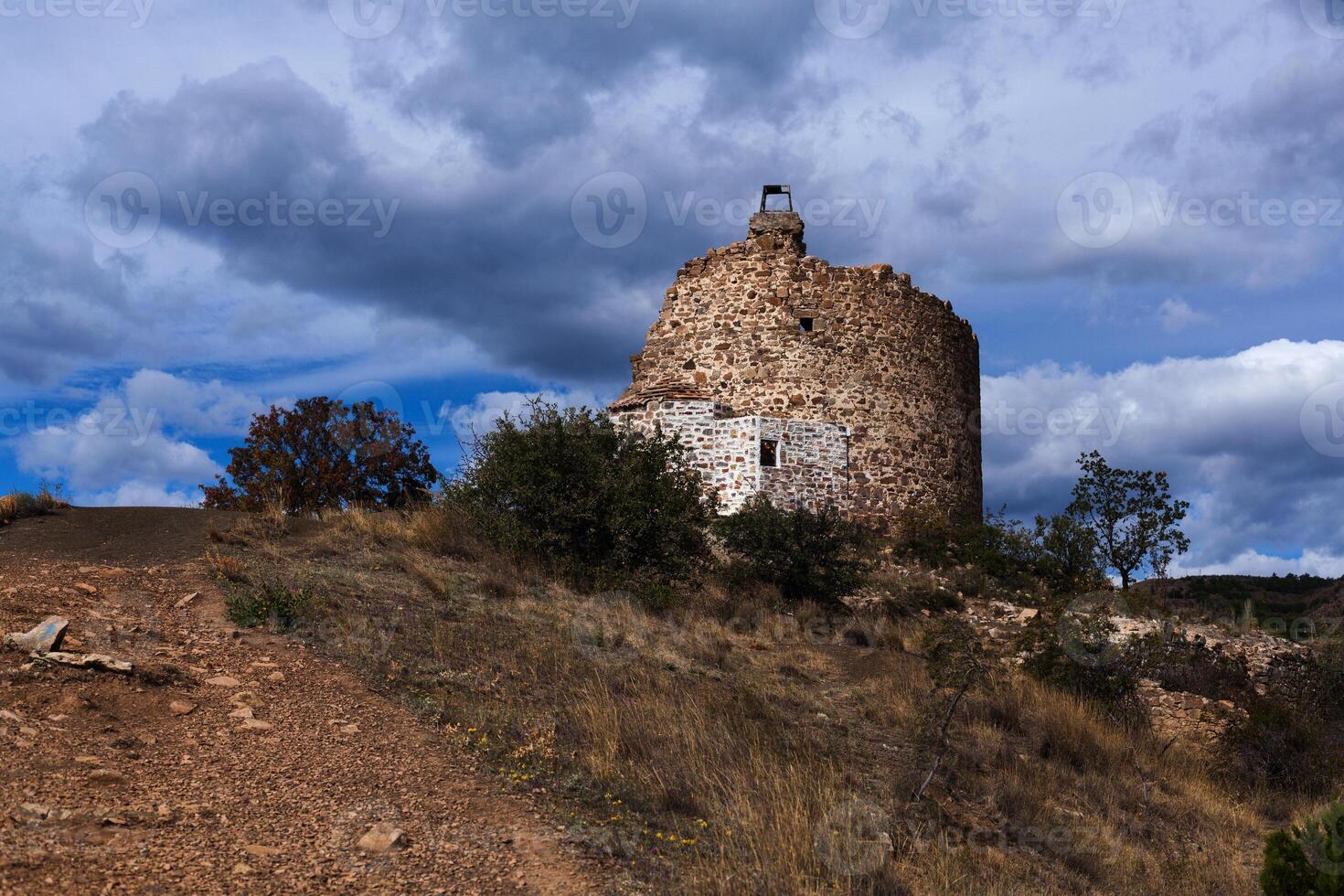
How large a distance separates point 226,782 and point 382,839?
126 centimetres

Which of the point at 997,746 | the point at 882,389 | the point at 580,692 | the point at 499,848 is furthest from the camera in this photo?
the point at 882,389

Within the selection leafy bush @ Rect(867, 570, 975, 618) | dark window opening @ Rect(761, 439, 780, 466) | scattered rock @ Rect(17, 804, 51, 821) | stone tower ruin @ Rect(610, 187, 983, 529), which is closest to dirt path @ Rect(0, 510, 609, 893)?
scattered rock @ Rect(17, 804, 51, 821)

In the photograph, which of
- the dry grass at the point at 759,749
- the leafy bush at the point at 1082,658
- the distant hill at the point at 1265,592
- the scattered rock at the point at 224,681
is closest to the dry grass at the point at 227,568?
the dry grass at the point at 759,749

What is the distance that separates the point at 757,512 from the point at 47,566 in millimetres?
11085

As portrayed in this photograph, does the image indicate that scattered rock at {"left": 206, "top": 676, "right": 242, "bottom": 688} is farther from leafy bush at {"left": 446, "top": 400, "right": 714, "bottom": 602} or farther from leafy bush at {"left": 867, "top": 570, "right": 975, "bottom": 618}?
leafy bush at {"left": 867, "top": 570, "right": 975, "bottom": 618}

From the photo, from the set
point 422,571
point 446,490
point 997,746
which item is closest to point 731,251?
point 446,490

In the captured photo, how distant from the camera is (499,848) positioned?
5.69m

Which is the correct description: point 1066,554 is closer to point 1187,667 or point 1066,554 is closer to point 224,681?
point 1187,667

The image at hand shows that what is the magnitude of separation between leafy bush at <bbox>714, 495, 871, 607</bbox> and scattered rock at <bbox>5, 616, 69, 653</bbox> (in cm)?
1138

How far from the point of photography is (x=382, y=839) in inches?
220

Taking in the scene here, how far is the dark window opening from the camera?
20.6 metres

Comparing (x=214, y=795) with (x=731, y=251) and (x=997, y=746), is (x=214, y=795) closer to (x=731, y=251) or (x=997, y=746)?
(x=997, y=746)

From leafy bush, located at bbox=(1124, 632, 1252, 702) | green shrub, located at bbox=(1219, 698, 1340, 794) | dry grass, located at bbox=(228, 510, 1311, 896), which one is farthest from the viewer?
leafy bush, located at bbox=(1124, 632, 1252, 702)

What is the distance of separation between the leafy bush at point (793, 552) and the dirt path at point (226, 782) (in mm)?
10073
